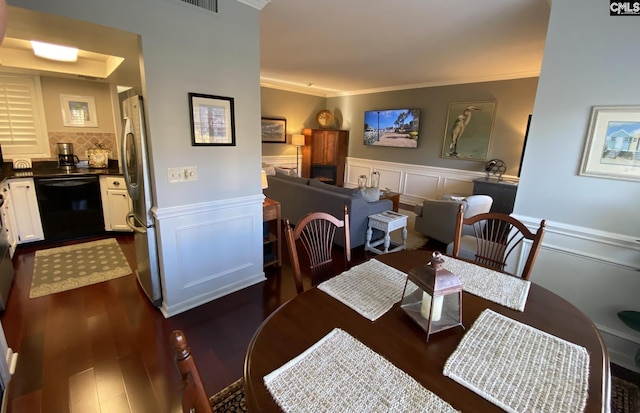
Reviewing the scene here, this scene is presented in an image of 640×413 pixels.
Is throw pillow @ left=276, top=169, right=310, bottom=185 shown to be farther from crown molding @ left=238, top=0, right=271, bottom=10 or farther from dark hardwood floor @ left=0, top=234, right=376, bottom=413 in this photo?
crown molding @ left=238, top=0, right=271, bottom=10

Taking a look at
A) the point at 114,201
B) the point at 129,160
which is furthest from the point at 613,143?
the point at 114,201

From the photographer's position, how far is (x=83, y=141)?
417 cm

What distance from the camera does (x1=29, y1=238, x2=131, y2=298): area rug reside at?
2.79 m

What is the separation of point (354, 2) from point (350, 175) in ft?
18.6

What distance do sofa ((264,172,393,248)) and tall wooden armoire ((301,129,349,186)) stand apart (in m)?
2.84

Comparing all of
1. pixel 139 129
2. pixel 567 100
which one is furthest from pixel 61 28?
pixel 567 100

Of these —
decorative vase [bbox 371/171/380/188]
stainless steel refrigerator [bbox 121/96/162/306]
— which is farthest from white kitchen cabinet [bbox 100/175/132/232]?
decorative vase [bbox 371/171/380/188]

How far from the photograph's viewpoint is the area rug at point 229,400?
1.59m

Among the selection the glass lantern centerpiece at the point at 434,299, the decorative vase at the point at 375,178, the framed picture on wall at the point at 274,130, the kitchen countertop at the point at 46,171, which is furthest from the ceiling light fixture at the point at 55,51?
the decorative vase at the point at 375,178

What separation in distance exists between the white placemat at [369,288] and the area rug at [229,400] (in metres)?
0.85

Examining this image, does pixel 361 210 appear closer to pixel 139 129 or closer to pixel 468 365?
pixel 139 129

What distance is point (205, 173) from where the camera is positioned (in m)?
2.36

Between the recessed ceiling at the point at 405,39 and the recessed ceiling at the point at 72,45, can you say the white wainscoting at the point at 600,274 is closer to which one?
the recessed ceiling at the point at 405,39

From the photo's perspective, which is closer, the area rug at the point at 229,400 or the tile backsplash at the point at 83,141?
the area rug at the point at 229,400
